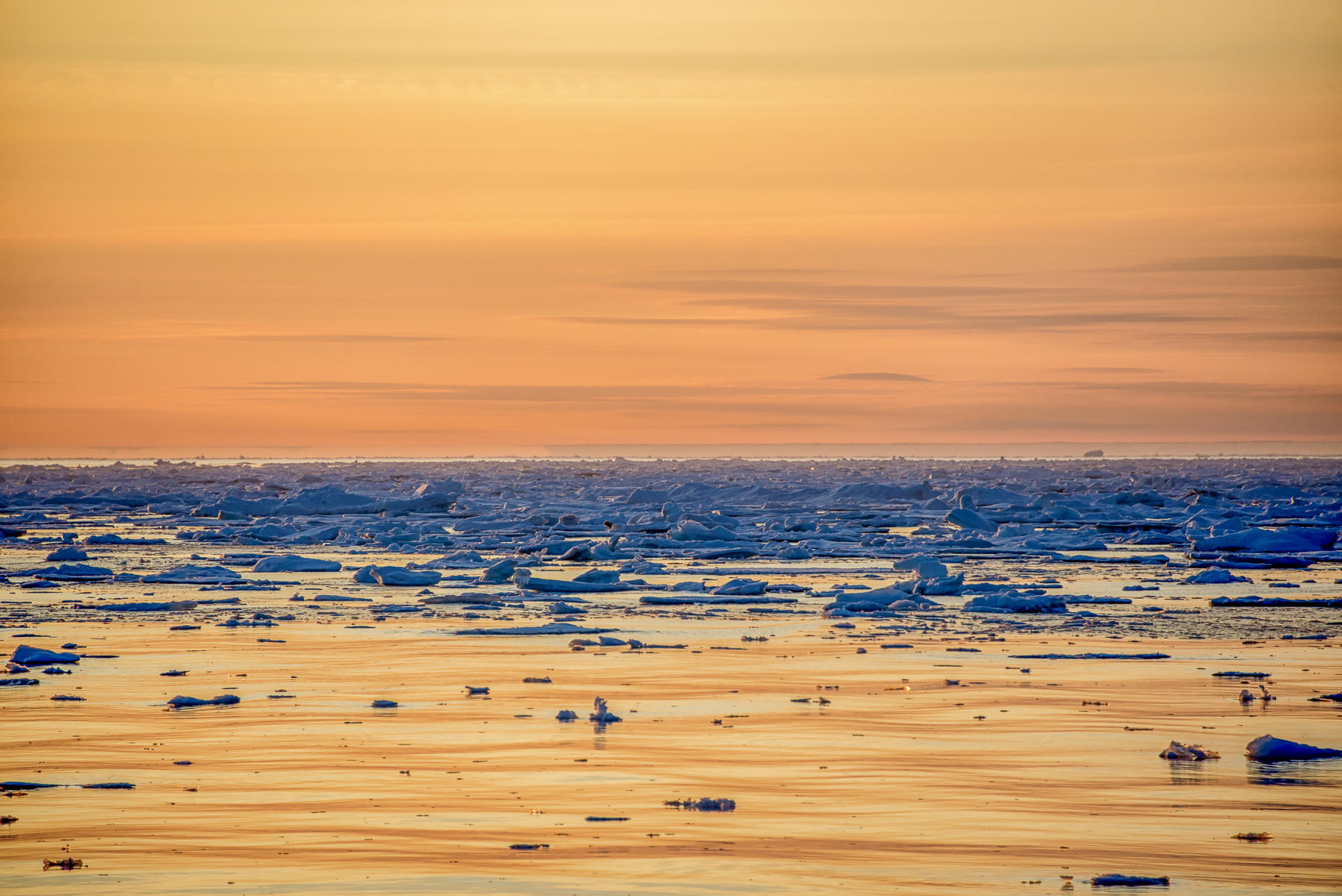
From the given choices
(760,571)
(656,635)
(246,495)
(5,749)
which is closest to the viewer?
(5,749)

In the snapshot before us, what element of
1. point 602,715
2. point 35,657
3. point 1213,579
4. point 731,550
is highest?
point 731,550

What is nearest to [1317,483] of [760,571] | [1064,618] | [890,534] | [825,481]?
[825,481]

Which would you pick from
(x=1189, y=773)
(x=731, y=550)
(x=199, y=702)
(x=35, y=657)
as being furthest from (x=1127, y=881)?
(x=731, y=550)

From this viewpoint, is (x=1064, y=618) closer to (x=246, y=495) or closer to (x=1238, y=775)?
(x=1238, y=775)

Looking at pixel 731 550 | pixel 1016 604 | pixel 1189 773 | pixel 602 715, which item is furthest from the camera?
pixel 731 550

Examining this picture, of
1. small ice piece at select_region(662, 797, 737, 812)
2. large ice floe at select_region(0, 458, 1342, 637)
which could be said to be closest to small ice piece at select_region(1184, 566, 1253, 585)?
large ice floe at select_region(0, 458, 1342, 637)

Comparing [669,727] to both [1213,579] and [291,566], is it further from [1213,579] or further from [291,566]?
[291,566]

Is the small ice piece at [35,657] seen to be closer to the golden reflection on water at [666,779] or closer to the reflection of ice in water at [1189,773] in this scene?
the golden reflection on water at [666,779]
